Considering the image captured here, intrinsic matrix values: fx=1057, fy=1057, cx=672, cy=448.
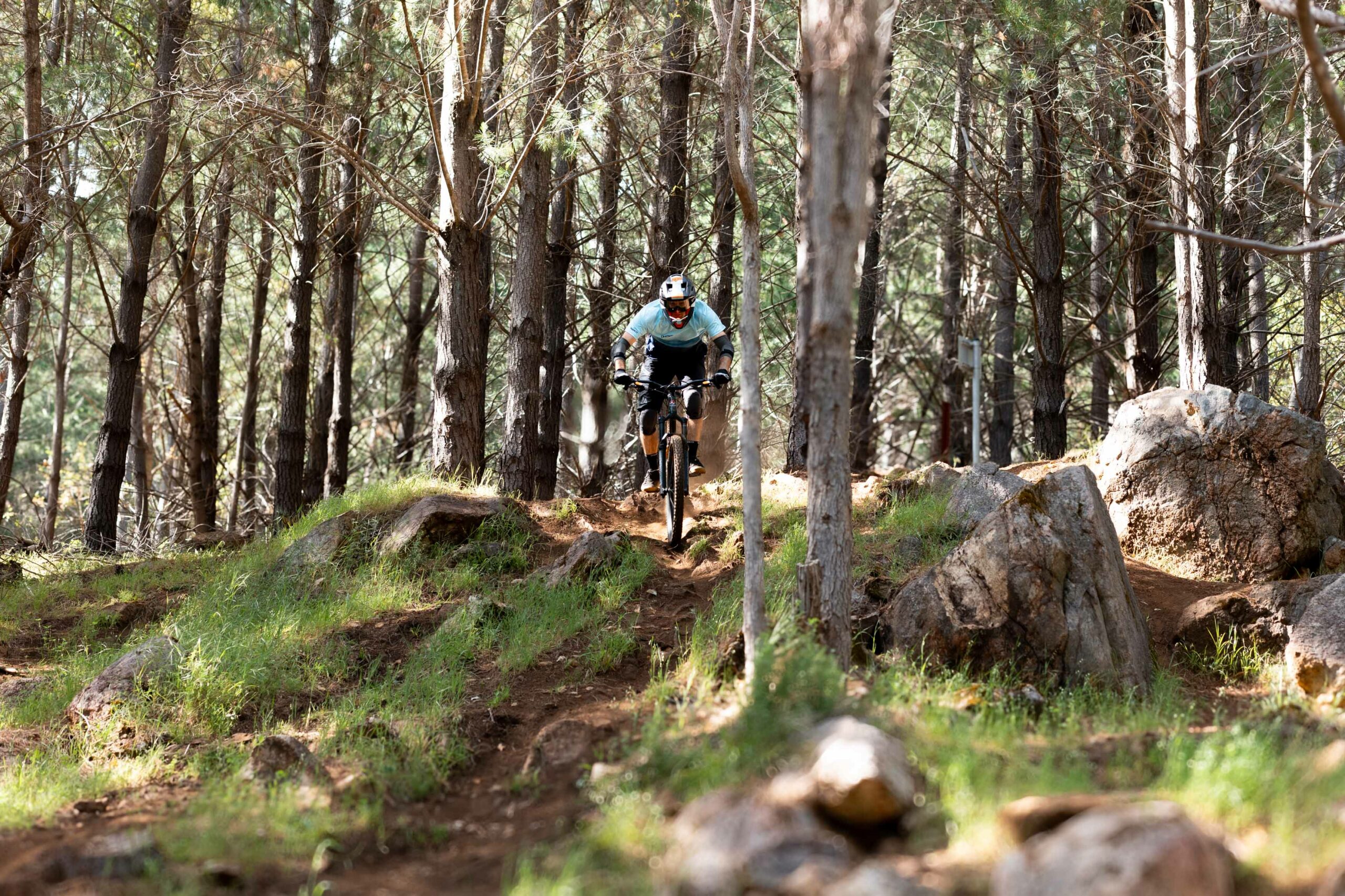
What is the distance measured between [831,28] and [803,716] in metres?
3.02

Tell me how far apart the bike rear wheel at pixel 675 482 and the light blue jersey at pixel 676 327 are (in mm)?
837

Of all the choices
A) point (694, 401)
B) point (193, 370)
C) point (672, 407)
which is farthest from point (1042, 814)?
point (193, 370)

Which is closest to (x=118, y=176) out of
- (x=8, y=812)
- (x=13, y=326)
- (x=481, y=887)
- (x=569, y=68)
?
(x=13, y=326)

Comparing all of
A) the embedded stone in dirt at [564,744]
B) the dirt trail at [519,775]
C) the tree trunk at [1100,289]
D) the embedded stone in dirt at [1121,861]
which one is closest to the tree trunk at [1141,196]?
the tree trunk at [1100,289]

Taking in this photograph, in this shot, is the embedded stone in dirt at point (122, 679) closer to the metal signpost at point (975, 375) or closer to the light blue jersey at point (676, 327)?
the light blue jersey at point (676, 327)

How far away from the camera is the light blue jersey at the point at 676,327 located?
869 centimetres

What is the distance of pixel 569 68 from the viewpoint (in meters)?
9.93

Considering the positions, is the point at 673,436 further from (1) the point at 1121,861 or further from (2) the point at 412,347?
(2) the point at 412,347

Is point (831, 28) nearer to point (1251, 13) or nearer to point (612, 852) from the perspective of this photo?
point (612, 852)

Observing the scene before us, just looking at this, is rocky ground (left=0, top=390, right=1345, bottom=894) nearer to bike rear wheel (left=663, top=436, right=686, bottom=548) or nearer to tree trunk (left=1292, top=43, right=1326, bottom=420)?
bike rear wheel (left=663, top=436, right=686, bottom=548)

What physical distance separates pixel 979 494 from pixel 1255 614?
2315 mm

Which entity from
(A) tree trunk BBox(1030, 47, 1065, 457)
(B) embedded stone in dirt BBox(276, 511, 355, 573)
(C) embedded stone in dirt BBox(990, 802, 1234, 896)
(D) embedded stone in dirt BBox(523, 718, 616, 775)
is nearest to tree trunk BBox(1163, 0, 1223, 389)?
(A) tree trunk BBox(1030, 47, 1065, 457)

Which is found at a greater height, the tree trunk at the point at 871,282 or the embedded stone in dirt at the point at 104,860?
the tree trunk at the point at 871,282

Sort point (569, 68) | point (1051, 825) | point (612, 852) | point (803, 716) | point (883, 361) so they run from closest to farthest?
point (1051, 825) < point (612, 852) < point (803, 716) < point (569, 68) < point (883, 361)
